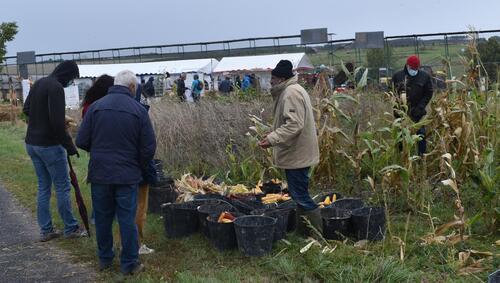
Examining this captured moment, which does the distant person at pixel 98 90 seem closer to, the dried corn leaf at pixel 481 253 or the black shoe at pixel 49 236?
the black shoe at pixel 49 236

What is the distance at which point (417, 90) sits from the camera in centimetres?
857

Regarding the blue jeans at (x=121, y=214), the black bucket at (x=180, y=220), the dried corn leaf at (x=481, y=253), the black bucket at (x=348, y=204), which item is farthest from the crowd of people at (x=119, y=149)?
the dried corn leaf at (x=481, y=253)

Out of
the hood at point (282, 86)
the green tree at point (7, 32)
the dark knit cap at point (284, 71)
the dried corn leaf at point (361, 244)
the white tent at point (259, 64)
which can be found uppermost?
the green tree at point (7, 32)

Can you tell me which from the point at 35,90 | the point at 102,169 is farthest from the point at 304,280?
the point at 35,90

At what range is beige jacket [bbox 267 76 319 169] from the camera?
17.2 feet

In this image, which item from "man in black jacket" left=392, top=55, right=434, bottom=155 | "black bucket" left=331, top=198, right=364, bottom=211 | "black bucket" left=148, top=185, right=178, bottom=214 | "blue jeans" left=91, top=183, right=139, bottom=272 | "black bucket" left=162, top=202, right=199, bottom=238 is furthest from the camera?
"man in black jacket" left=392, top=55, right=434, bottom=155

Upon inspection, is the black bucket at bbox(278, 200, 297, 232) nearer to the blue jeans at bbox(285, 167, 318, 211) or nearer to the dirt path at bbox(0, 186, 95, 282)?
the blue jeans at bbox(285, 167, 318, 211)

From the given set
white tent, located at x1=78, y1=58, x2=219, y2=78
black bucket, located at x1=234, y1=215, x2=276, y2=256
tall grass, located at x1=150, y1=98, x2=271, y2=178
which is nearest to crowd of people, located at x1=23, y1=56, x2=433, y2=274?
black bucket, located at x1=234, y1=215, x2=276, y2=256

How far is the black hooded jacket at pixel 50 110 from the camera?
5.73 metres

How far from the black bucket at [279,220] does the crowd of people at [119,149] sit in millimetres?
151

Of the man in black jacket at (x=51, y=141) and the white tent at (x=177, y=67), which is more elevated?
the white tent at (x=177, y=67)

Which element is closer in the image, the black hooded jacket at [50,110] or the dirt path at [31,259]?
the dirt path at [31,259]

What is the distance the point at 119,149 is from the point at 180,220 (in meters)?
1.59

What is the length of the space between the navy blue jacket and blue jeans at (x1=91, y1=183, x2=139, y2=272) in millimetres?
133
